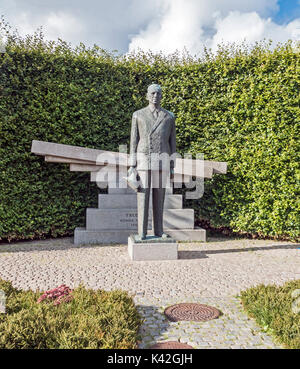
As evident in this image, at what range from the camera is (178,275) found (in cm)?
532

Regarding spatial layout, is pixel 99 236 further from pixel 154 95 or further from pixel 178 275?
pixel 154 95

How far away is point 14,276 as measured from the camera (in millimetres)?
5176

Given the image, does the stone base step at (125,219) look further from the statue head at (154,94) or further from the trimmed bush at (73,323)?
the trimmed bush at (73,323)

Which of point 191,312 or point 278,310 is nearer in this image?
point 278,310

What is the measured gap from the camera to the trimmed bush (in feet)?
9.18

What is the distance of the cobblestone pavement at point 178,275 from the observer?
339 centimetres

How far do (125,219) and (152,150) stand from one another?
2395 millimetres

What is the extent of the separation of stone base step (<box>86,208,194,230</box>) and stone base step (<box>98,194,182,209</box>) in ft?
0.57

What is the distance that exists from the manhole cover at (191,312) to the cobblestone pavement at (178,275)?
0.09m

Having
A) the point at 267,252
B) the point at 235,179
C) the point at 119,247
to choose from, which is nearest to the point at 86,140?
the point at 119,247

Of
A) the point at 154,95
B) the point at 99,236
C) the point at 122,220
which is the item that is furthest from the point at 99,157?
the point at 154,95

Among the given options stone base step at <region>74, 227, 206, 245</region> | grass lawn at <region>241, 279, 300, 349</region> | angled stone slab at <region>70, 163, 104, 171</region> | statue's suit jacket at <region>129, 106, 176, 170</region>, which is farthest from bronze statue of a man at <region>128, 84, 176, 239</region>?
grass lawn at <region>241, 279, 300, 349</region>

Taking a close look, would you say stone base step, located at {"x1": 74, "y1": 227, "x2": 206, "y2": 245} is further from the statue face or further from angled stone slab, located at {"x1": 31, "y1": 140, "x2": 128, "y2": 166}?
the statue face
